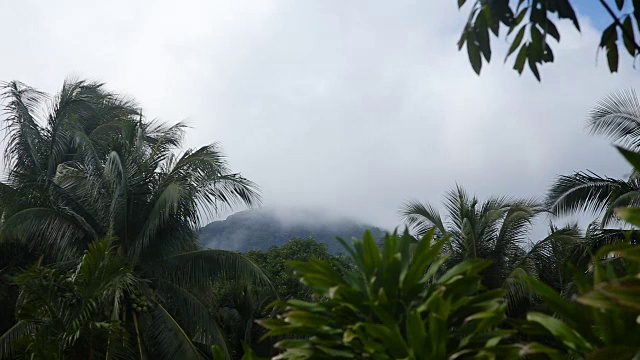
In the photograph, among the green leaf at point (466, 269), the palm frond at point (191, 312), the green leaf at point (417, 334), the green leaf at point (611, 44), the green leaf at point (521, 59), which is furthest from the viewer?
the palm frond at point (191, 312)

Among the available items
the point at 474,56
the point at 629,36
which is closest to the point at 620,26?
the point at 629,36

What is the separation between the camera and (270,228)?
5773 inches

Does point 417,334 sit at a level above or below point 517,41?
below

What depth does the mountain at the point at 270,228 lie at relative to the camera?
12312 cm

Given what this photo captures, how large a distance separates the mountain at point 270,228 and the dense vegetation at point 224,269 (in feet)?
280

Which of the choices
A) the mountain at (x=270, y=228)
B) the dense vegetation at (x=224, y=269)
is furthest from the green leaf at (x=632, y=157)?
the mountain at (x=270, y=228)

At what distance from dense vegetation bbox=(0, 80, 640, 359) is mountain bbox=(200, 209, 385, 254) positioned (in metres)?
85.2

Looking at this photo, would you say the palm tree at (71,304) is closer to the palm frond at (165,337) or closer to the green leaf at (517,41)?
the palm frond at (165,337)

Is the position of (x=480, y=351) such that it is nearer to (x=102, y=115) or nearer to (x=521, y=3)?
(x=521, y=3)

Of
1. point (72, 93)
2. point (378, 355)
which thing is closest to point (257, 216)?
point (72, 93)

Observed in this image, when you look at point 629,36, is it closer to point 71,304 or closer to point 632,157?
point 632,157

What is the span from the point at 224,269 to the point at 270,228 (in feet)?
437

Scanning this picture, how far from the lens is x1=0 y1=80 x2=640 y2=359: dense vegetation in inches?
128

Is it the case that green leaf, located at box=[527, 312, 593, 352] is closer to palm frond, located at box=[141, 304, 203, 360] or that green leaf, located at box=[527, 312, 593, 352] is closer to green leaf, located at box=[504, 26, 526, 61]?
green leaf, located at box=[504, 26, 526, 61]
